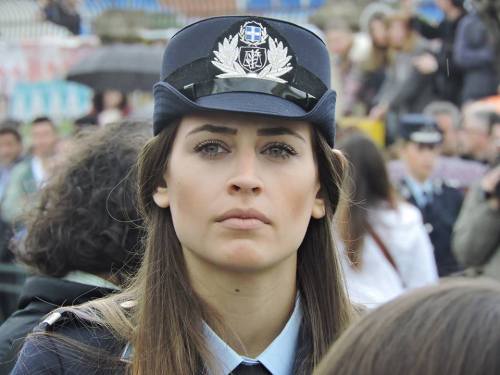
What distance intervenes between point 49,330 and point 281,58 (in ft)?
2.69

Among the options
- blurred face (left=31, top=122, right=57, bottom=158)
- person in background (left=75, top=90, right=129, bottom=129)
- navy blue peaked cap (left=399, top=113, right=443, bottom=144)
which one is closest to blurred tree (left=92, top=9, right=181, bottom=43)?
person in background (left=75, top=90, right=129, bottom=129)

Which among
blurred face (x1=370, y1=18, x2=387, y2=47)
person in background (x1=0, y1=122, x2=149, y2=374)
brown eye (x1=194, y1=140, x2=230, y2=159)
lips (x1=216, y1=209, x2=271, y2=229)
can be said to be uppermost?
brown eye (x1=194, y1=140, x2=230, y2=159)

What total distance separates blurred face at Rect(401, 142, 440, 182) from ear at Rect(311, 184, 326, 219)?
5.30m

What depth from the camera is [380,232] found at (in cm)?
550

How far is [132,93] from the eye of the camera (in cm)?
1324

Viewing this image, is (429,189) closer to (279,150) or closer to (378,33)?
(378,33)

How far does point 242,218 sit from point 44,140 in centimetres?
813

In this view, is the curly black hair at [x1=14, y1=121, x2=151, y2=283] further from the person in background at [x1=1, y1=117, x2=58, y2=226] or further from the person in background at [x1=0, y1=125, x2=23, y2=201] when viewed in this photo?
the person in background at [x1=0, y1=125, x2=23, y2=201]

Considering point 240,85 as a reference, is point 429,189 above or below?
below

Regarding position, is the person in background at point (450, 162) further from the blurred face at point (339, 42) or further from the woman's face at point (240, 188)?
the woman's face at point (240, 188)

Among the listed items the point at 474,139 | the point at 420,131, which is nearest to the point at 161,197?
the point at 420,131

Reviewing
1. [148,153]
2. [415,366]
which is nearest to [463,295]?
[415,366]

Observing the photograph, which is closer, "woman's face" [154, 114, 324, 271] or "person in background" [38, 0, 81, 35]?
"woman's face" [154, 114, 324, 271]

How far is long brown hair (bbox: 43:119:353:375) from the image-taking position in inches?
94.7
